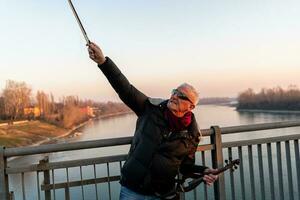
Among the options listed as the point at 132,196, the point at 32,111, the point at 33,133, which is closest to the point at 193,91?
the point at 132,196

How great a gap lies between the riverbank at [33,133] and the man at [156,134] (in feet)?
126

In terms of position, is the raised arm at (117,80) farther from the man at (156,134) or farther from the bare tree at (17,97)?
the bare tree at (17,97)

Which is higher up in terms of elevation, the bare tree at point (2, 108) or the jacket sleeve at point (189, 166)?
the bare tree at point (2, 108)

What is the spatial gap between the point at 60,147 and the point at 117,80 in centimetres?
97

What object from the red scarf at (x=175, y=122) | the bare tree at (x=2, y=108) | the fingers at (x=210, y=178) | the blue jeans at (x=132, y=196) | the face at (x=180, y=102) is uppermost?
the bare tree at (x=2, y=108)

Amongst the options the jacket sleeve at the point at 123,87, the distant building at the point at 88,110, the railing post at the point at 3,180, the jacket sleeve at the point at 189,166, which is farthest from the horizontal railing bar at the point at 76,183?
the distant building at the point at 88,110

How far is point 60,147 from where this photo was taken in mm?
3174

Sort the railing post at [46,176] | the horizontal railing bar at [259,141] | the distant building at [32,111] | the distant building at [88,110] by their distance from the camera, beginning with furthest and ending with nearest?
the distant building at [32,111] < the distant building at [88,110] < the horizontal railing bar at [259,141] < the railing post at [46,176]

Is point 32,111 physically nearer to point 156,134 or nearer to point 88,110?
point 88,110

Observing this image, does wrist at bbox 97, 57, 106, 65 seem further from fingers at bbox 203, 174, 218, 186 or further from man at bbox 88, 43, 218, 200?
fingers at bbox 203, 174, 218, 186

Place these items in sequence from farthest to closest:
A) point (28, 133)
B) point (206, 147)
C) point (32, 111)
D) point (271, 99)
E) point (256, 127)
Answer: point (271, 99) < point (32, 111) < point (28, 133) < point (256, 127) < point (206, 147)

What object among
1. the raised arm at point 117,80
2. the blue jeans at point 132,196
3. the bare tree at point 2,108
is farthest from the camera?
the bare tree at point 2,108

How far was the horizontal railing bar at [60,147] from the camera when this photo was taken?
307 centimetres

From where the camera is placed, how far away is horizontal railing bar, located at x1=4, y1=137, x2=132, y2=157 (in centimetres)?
307
